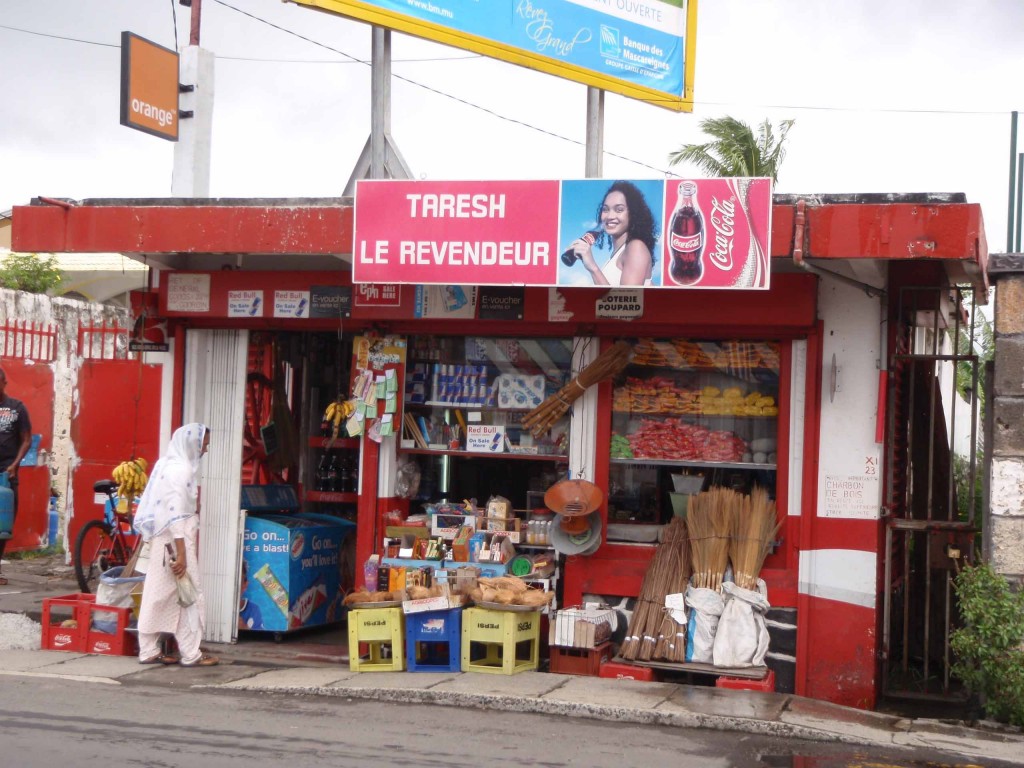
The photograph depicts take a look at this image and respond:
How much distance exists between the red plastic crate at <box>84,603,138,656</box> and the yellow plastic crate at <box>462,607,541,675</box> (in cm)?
266

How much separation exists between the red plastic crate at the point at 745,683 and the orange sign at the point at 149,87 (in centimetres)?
859

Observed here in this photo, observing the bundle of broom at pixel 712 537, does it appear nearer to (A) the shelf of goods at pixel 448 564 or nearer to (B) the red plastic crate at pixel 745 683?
(B) the red plastic crate at pixel 745 683

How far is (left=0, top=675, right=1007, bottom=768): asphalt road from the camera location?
601 cm

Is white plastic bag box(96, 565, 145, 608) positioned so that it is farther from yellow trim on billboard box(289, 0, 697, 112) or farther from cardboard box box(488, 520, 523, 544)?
yellow trim on billboard box(289, 0, 697, 112)

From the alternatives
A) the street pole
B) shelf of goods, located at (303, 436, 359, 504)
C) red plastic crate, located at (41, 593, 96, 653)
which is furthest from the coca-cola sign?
the street pole

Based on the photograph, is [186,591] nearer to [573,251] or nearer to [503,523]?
[503,523]

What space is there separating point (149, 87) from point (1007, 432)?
400 inches

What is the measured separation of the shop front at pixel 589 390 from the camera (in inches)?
324

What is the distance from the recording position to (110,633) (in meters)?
8.91

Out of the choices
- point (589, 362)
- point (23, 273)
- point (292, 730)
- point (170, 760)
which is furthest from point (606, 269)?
point (23, 273)

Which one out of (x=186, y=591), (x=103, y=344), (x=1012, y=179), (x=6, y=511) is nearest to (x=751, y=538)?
(x=186, y=591)

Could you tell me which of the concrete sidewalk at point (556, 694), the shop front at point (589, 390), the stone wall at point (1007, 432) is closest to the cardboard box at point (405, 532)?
the shop front at point (589, 390)

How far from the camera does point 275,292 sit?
9375 millimetres

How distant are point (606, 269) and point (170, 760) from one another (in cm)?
410
